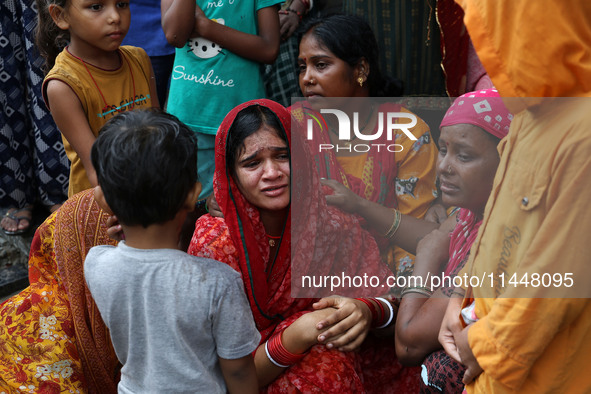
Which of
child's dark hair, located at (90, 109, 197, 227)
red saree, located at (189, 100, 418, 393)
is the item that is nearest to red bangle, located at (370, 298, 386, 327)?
red saree, located at (189, 100, 418, 393)

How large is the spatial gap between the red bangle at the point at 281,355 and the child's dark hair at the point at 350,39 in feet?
4.82

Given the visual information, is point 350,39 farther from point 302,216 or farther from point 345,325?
point 345,325

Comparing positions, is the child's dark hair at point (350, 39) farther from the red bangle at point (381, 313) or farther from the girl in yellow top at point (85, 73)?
the red bangle at point (381, 313)

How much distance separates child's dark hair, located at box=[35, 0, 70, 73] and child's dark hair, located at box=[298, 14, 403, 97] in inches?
44.4

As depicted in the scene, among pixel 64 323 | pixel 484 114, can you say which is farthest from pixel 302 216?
pixel 64 323

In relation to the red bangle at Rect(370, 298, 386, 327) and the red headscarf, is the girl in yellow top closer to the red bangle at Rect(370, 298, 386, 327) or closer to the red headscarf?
the red headscarf

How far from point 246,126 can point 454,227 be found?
2.67 ft

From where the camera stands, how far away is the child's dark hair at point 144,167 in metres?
1.50

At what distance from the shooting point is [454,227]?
2062mm

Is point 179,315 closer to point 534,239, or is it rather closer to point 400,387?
point 534,239

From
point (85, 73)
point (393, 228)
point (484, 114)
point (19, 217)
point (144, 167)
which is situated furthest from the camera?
point (19, 217)

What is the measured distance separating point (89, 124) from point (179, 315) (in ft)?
4.14

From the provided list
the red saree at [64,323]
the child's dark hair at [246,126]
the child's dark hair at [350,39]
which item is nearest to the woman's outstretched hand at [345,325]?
the child's dark hair at [246,126]

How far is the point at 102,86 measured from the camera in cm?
252
